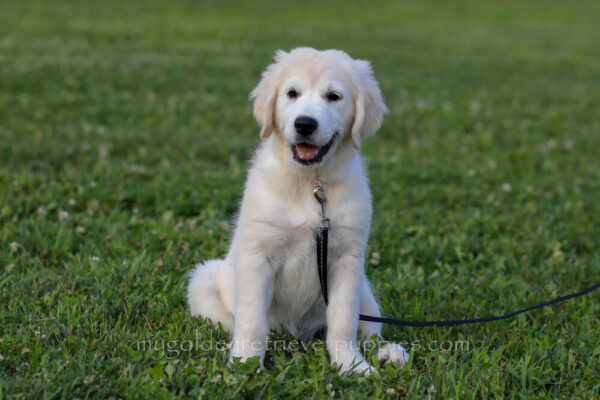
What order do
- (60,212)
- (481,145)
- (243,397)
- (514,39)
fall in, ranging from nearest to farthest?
1. (243,397)
2. (60,212)
3. (481,145)
4. (514,39)

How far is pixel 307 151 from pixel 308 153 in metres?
0.01

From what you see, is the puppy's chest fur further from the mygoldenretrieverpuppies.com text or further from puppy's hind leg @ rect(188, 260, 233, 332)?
puppy's hind leg @ rect(188, 260, 233, 332)

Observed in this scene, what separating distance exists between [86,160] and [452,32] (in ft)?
59.3

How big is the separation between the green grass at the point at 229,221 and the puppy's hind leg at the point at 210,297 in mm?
90

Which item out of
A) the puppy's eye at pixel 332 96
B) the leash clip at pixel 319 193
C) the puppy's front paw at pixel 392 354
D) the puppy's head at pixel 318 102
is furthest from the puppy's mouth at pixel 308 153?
the puppy's front paw at pixel 392 354

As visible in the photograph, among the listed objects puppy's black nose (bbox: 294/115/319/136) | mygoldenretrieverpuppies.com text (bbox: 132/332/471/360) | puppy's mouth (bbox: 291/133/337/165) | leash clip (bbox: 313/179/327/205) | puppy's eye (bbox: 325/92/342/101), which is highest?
puppy's eye (bbox: 325/92/342/101)

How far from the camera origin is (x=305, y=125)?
298 centimetres

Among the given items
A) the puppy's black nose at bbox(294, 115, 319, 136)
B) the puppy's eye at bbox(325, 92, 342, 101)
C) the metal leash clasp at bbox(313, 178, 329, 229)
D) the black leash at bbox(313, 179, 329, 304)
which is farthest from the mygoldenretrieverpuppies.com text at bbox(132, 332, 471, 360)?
the puppy's eye at bbox(325, 92, 342, 101)

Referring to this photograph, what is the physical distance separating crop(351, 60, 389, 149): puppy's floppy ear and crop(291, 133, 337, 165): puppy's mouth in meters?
0.21

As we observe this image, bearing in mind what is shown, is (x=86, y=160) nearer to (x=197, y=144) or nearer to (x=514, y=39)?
(x=197, y=144)

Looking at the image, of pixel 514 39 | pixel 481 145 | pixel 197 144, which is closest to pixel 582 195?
pixel 481 145

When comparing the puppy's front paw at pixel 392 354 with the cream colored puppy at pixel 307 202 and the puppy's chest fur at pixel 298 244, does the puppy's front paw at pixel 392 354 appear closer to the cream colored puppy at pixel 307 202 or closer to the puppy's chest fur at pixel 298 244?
the cream colored puppy at pixel 307 202

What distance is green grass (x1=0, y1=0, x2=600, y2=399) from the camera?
3020 mm

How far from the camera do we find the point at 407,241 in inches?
201
